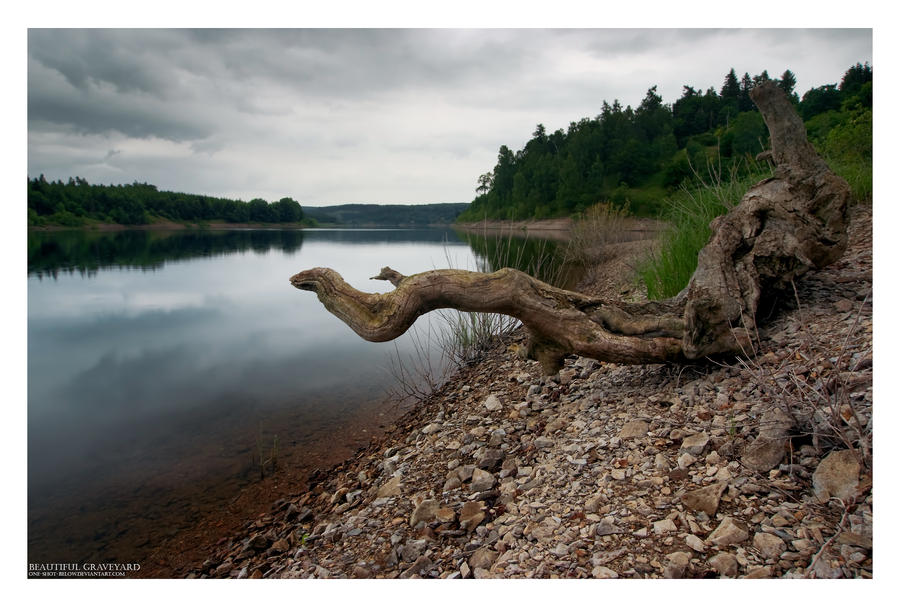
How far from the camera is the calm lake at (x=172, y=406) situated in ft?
16.5

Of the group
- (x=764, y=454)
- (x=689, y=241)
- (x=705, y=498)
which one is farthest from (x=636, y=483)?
(x=689, y=241)

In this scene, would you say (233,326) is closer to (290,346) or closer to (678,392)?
(290,346)

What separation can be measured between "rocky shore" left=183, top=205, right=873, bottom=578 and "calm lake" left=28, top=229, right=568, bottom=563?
50.6 inches

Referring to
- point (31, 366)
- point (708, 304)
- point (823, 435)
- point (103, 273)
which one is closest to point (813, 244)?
point (708, 304)

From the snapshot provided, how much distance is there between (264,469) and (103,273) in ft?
83.2

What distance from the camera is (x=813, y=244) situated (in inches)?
171

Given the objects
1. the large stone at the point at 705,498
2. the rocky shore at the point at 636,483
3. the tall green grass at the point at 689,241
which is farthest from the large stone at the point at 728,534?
the tall green grass at the point at 689,241

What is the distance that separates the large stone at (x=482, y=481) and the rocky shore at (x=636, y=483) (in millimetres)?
22

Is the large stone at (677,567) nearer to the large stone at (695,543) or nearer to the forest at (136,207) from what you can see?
the large stone at (695,543)

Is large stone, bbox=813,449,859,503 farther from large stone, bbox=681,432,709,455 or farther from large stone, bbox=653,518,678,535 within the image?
large stone, bbox=653,518,678,535

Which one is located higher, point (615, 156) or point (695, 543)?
point (615, 156)

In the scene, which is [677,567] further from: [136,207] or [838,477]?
[136,207]

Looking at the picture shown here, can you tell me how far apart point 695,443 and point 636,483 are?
54 cm

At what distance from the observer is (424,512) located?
3.39 m
